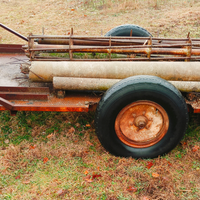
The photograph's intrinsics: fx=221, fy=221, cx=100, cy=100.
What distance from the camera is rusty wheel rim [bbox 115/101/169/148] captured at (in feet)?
8.95

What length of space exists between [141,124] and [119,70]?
0.79m

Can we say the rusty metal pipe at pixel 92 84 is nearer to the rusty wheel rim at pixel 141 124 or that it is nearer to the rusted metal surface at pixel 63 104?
the rusted metal surface at pixel 63 104

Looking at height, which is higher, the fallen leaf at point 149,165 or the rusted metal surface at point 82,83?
the rusted metal surface at point 82,83

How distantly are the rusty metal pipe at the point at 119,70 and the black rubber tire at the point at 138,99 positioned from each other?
43 cm

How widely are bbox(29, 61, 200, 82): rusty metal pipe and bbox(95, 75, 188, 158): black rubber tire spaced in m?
0.43

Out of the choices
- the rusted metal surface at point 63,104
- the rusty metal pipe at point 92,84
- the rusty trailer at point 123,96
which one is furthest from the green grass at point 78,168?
the rusty metal pipe at point 92,84

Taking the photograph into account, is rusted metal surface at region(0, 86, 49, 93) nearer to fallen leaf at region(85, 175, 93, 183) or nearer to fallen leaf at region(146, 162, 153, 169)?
fallen leaf at region(85, 175, 93, 183)

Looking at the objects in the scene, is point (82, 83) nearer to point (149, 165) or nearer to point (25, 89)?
point (25, 89)

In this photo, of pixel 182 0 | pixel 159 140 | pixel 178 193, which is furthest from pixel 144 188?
pixel 182 0

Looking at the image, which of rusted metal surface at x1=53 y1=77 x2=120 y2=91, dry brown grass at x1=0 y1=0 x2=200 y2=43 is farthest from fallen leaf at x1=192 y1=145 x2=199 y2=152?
dry brown grass at x1=0 y1=0 x2=200 y2=43

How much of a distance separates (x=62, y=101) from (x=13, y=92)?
706mm

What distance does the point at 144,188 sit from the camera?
2.52 meters

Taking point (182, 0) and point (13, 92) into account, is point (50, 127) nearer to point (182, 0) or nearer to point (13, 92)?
point (13, 92)

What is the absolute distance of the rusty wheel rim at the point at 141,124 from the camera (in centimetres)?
273
